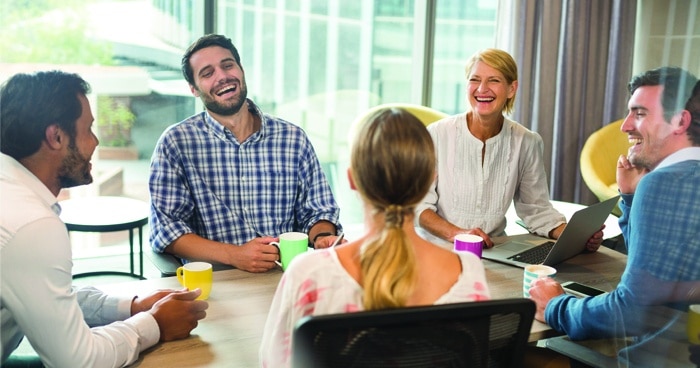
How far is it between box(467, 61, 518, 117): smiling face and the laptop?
0.56 m

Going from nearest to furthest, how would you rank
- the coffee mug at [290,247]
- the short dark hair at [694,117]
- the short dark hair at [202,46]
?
the short dark hair at [694,117]
the coffee mug at [290,247]
the short dark hair at [202,46]

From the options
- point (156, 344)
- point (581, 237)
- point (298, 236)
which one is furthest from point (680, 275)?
point (156, 344)

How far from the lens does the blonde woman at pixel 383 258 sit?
3.57 feet

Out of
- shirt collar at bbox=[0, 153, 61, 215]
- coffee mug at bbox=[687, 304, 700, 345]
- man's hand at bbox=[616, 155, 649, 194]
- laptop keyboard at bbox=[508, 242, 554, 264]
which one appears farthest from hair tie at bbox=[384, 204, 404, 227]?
man's hand at bbox=[616, 155, 649, 194]

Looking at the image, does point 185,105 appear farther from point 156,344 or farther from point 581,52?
point 156,344

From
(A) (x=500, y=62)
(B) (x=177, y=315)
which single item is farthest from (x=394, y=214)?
(A) (x=500, y=62)

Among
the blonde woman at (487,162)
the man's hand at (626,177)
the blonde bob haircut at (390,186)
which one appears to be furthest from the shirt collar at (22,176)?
the man's hand at (626,177)

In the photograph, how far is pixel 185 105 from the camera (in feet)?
13.2

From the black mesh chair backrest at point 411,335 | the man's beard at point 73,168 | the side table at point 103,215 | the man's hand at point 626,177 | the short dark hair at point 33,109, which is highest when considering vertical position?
the short dark hair at point 33,109

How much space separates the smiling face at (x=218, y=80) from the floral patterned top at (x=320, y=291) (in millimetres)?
1231

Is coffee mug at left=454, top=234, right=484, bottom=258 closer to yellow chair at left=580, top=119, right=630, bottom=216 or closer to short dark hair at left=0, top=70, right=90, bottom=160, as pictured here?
short dark hair at left=0, top=70, right=90, bottom=160

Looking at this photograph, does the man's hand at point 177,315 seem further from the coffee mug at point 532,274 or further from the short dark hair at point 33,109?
the coffee mug at point 532,274

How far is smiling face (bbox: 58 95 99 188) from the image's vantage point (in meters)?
1.47

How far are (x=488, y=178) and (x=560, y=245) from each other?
637 millimetres
